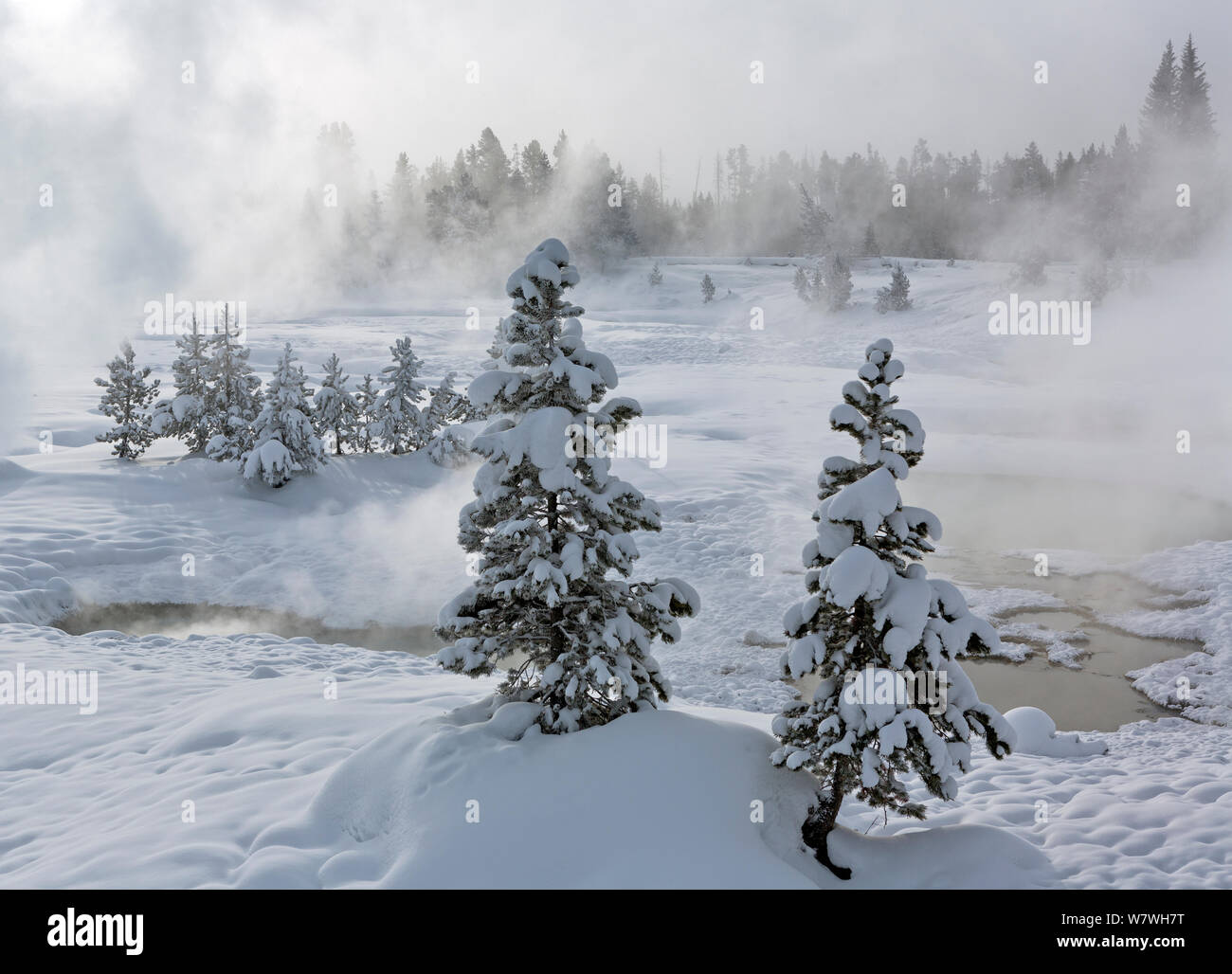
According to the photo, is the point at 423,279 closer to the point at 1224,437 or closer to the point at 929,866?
the point at 1224,437

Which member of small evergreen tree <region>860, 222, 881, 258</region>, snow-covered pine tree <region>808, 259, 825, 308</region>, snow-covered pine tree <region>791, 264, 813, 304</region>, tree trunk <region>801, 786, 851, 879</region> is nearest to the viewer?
tree trunk <region>801, 786, 851, 879</region>

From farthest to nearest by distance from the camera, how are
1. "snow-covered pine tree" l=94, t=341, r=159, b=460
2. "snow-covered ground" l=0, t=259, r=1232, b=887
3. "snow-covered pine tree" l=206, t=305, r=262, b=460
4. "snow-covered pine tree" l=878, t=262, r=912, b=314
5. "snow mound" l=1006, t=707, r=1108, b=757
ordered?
"snow-covered pine tree" l=878, t=262, r=912, b=314 < "snow-covered pine tree" l=206, t=305, r=262, b=460 < "snow-covered pine tree" l=94, t=341, r=159, b=460 < "snow mound" l=1006, t=707, r=1108, b=757 < "snow-covered ground" l=0, t=259, r=1232, b=887

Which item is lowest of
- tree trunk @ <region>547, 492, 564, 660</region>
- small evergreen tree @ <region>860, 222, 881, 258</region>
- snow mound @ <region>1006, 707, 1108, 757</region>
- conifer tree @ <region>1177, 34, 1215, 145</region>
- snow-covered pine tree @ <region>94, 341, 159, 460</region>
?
snow mound @ <region>1006, 707, 1108, 757</region>

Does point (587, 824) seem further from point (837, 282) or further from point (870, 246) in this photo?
point (870, 246)

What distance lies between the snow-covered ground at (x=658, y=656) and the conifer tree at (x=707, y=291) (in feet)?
93.3

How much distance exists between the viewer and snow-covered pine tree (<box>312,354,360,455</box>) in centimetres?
3072

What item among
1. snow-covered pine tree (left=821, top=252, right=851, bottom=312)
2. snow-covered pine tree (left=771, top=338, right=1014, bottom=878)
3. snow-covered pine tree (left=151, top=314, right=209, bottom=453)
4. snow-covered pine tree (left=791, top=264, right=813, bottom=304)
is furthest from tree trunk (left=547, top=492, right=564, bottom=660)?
snow-covered pine tree (left=791, top=264, right=813, bottom=304)

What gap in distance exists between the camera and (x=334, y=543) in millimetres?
23266

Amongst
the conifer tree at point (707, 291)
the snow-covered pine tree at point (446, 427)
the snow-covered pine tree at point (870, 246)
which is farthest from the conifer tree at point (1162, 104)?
the snow-covered pine tree at point (446, 427)

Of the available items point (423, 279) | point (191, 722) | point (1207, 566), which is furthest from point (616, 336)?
point (191, 722)

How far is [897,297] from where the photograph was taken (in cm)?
6109

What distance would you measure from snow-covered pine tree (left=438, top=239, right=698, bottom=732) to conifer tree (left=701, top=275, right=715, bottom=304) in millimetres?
66961

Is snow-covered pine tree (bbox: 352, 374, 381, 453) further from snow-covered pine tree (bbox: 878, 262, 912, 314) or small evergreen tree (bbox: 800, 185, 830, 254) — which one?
small evergreen tree (bbox: 800, 185, 830, 254)

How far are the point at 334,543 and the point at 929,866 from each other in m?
19.9
